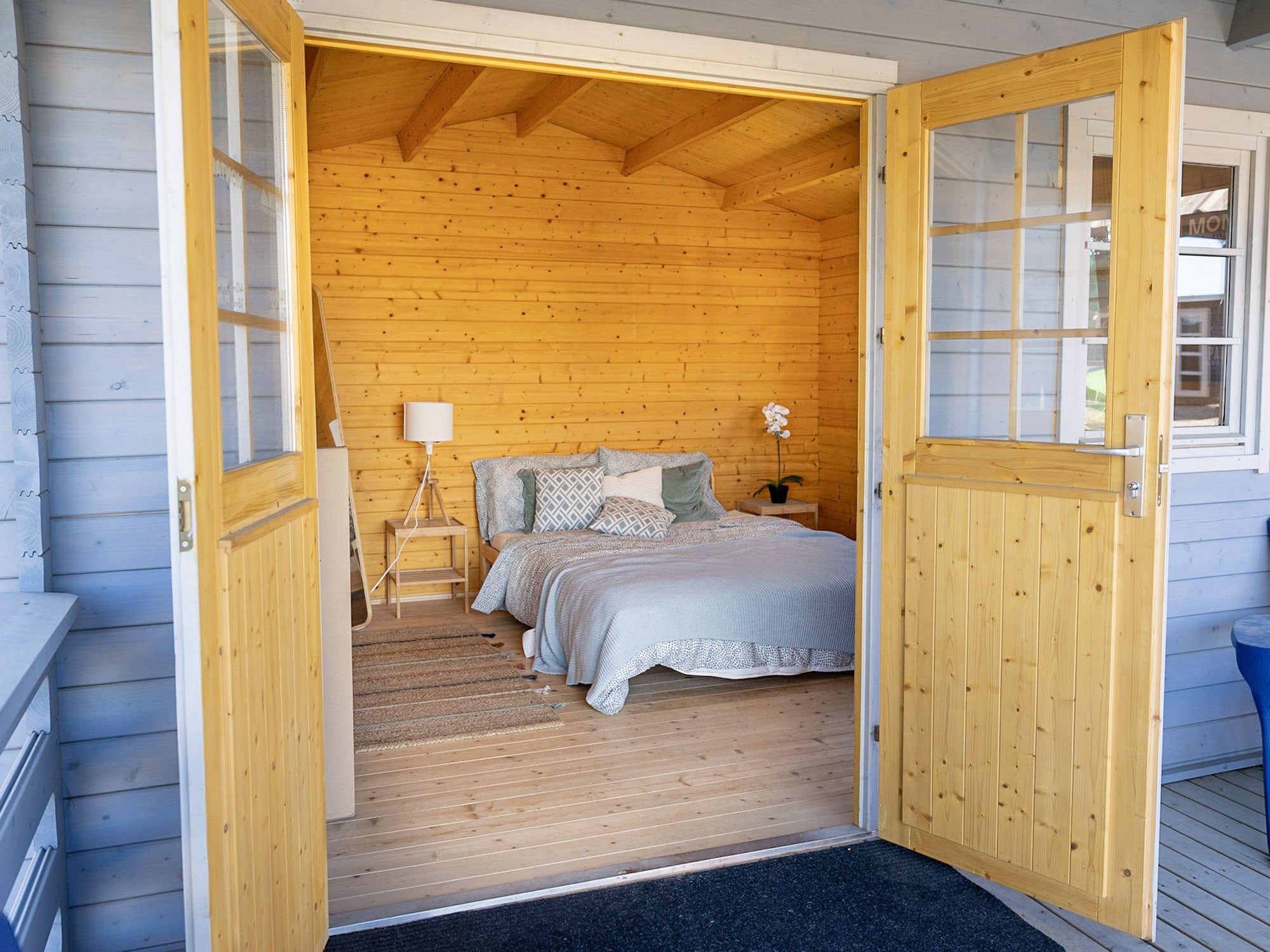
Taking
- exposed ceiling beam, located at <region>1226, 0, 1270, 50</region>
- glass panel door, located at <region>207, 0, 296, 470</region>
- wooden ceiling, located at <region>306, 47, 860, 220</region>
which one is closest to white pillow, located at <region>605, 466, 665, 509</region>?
wooden ceiling, located at <region>306, 47, 860, 220</region>

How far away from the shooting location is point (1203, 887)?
2.76 metres

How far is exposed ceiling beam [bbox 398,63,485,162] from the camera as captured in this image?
461 cm

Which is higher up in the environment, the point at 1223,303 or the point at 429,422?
the point at 1223,303

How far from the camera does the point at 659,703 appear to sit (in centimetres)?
438

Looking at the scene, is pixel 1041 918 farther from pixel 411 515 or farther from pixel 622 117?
pixel 622 117

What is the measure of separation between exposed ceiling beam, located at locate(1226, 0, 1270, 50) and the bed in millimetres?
2495

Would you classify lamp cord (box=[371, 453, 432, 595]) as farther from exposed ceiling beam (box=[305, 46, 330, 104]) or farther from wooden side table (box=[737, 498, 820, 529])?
exposed ceiling beam (box=[305, 46, 330, 104])

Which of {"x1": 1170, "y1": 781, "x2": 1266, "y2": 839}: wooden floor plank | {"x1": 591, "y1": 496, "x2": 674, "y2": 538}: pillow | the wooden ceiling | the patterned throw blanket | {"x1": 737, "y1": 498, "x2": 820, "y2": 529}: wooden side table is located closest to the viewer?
{"x1": 1170, "y1": 781, "x2": 1266, "y2": 839}: wooden floor plank

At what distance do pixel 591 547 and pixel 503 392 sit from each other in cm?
156

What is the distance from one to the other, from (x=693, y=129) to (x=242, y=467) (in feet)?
13.4

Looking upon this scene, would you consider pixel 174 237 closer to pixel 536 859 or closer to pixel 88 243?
pixel 88 243

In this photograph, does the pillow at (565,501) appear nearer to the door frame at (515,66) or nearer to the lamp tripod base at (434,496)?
the lamp tripod base at (434,496)

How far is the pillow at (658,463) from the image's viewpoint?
650cm

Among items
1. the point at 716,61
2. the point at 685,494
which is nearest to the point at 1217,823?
the point at 716,61
